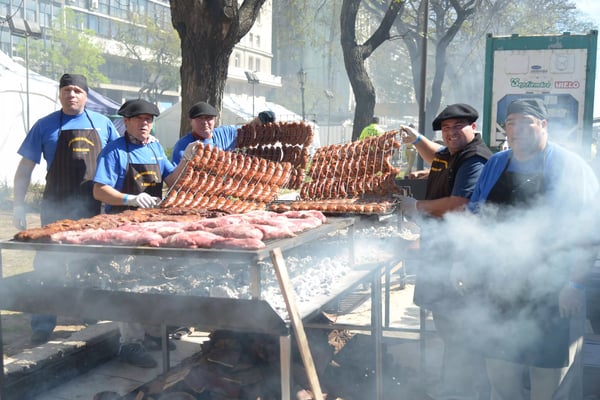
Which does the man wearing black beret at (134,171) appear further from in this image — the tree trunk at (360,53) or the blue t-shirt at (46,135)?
the tree trunk at (360,53)

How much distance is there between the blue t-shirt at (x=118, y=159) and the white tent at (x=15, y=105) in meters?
11.0

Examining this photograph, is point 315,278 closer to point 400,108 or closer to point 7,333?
point 7,333

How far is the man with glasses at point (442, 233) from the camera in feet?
14.3

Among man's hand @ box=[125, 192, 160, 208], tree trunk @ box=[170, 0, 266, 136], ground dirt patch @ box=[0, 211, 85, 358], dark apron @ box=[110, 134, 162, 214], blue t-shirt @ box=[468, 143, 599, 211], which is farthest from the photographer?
tree trunk @ box=[170, 0, 266, 136]

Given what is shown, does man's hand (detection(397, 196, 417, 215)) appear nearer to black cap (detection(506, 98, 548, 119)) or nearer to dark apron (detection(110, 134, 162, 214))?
black cap (detection(506, 98, 548, 119))

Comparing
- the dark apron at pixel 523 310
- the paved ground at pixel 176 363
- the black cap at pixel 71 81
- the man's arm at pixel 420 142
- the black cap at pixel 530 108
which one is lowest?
the paved ground at pixel 176 363

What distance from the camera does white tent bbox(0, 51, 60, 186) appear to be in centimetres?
1438

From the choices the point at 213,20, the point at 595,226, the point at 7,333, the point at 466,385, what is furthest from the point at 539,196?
the point at 213,20

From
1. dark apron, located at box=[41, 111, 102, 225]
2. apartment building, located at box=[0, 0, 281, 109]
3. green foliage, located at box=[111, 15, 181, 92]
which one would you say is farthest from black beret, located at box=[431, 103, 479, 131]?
apartment building, located at box=[0, 0, 281, 109]

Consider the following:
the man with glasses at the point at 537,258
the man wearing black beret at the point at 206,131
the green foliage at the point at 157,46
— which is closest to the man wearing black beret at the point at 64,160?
the man wearing black beret at the point at 206,131

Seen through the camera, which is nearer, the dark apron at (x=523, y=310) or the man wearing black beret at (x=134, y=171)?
the dark apron at (x=523, y=310)

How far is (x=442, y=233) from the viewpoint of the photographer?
464 cm

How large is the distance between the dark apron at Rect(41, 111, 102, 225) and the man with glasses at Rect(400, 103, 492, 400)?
2882 millimetres

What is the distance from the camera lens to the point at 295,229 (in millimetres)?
3594
